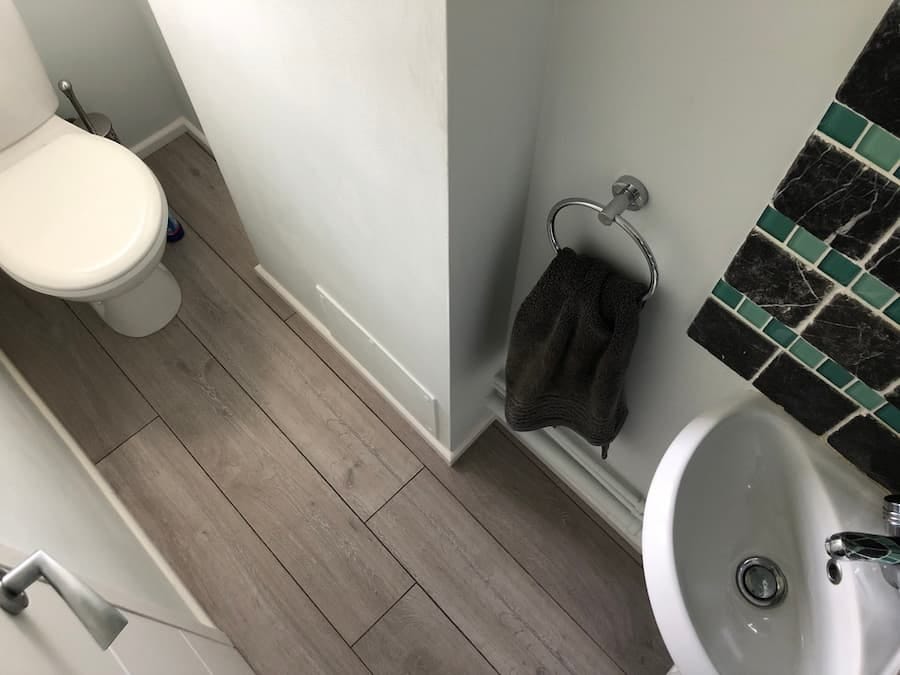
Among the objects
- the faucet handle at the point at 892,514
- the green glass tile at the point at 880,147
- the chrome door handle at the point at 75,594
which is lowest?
the faucet handle at the point at 892,514

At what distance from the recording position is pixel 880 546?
77 cm

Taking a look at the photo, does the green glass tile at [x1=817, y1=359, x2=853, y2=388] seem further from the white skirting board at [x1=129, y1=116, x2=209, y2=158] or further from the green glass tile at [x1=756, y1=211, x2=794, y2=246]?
the white skirting board at [x1=129, y1=116, x2=209, y2=158]

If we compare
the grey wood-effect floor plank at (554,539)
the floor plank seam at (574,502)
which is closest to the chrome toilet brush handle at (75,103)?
the grey wood-effect floor plank at (554,539)

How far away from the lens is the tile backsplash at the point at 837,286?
65 centimetres

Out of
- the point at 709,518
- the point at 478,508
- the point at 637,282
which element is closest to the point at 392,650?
the point at 478,508

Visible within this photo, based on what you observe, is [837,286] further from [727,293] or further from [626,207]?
[626,207]

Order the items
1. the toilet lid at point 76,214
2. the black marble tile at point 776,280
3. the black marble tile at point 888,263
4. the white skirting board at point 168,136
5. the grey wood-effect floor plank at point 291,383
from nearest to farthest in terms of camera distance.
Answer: the black marble tile at point 888,263, the black marble tile at point 776,280, the toilet lid at point 76,214, the grey wood-effect floor plank at point 291,383, the white skirting board at point 168,136

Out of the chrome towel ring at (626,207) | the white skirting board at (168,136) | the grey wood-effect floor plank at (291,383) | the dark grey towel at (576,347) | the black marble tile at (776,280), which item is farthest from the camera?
the white skirting board at (168,136)

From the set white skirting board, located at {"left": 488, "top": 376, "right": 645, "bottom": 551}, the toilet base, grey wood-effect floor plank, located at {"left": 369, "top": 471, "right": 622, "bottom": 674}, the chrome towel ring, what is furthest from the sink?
the toilet base

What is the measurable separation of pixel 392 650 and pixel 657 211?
3.64 feet

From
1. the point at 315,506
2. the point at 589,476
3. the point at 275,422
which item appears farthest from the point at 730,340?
the point at 275,422

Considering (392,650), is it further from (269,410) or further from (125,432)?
(125,432)

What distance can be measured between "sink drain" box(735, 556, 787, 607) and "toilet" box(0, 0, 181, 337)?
4.29 feet

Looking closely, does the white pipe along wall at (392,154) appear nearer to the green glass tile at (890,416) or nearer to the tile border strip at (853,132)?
the tile border strip at (853,132)
